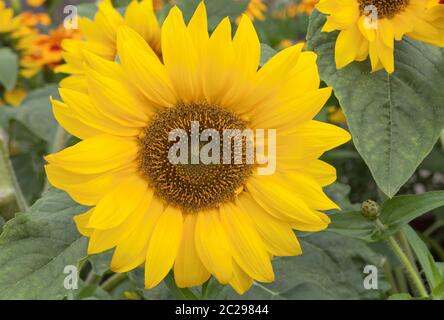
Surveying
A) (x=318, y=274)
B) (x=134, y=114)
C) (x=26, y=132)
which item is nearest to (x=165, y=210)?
(x=134, y=114)

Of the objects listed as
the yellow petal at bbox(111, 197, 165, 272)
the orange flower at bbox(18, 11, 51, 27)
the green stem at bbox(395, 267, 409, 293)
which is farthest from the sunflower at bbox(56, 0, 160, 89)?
the orange flower at bbox(18, 11, 51, 27)

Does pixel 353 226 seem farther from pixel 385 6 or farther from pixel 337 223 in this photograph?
pixel 385 6

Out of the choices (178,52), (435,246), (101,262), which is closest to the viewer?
(178,52)

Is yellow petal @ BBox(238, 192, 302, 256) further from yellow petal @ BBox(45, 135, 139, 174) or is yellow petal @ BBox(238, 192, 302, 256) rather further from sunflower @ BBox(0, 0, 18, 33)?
sunflower @ BBox(0, 0, 18, 33)

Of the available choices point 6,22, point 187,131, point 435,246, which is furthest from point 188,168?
point 6,22

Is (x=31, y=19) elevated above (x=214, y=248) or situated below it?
above

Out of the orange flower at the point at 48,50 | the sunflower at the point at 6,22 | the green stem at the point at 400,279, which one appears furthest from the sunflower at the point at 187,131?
the sunflower at the point at 6,22
